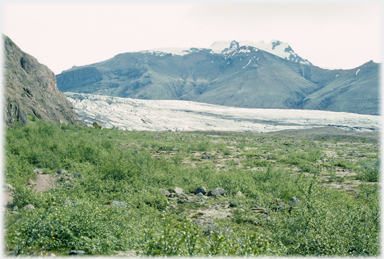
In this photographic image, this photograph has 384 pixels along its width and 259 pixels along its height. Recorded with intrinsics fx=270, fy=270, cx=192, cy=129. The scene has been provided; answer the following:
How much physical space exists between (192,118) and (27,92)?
41298mm

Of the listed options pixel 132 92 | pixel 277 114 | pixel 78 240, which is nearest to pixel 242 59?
pixel 132 92

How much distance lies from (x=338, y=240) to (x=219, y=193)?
5778 millimetres

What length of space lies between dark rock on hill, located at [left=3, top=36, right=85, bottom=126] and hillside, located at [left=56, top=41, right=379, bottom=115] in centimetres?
10474

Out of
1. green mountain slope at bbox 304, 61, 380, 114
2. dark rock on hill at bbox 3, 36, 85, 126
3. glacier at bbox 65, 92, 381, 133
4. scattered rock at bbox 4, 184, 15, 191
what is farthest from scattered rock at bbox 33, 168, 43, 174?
green mountain slope at bbox 304, 61, 380, 114

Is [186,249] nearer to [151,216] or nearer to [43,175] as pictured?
[151,216]

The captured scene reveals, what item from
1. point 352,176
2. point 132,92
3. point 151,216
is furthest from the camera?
point 132,92

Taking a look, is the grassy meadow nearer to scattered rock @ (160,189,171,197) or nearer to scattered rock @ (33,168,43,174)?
scattered rock @ (160,189,171,197)

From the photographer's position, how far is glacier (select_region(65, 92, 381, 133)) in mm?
53750

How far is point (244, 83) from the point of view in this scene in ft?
501

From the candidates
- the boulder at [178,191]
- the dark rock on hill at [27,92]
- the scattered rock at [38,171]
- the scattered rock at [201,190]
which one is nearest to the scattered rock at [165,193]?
the boulder at [178,191]

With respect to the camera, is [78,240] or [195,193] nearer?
[78,240]

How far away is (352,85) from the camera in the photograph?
123 meters

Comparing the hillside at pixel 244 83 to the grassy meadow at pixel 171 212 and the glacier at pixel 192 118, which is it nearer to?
the glacier at pixel 192 118

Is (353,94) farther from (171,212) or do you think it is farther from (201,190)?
(171,212)
